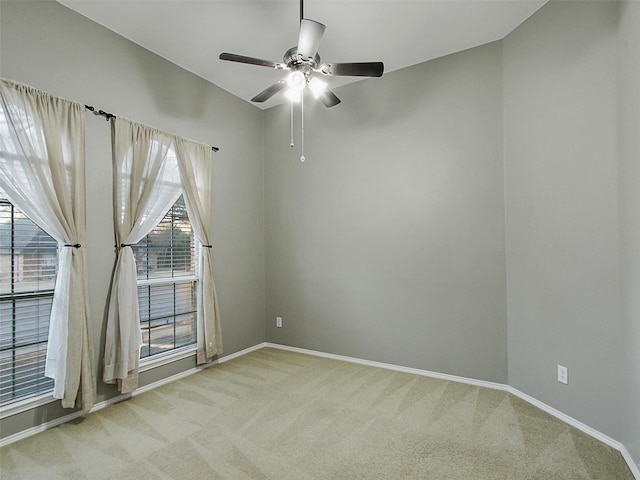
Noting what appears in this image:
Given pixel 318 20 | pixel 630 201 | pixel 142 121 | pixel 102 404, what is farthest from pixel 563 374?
pixel 142 121

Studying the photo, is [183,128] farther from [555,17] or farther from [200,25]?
[555,17]

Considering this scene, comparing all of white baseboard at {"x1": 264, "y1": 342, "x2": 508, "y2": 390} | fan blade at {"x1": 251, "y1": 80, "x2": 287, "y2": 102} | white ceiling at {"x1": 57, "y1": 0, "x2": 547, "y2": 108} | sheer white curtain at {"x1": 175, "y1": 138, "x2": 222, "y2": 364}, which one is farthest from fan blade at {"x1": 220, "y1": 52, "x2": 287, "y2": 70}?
white baseboard at {"x1": 264, "y1": 342, "x2": 508, "y2": 390}

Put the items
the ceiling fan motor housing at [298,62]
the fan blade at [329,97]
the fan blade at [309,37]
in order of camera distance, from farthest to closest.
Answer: the fan blade at [329,97] → the ceiling fan motor housing at [298,62] → the fan blade at [309,37]

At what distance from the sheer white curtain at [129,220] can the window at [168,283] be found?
0.22 metres

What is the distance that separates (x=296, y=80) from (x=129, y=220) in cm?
183

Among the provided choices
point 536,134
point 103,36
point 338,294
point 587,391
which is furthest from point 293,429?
point 103,36

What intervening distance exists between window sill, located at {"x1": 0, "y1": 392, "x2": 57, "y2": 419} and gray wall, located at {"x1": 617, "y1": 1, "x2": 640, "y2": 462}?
380 cm

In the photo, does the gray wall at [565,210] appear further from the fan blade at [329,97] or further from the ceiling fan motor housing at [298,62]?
the ceiling fan motor housing at [298,62]

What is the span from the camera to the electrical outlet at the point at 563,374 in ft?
7.71

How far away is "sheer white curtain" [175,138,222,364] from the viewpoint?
3.29 m

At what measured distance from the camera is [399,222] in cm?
334

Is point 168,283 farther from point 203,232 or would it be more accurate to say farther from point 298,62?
point 298,62

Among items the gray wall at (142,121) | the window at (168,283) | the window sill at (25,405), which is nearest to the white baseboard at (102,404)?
the gray wall at (142,121)

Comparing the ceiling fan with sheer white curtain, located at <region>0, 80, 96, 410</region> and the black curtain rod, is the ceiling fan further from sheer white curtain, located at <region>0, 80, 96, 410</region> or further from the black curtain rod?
sheer white curtain, located at <region>0, 80, 96, 410</region>
